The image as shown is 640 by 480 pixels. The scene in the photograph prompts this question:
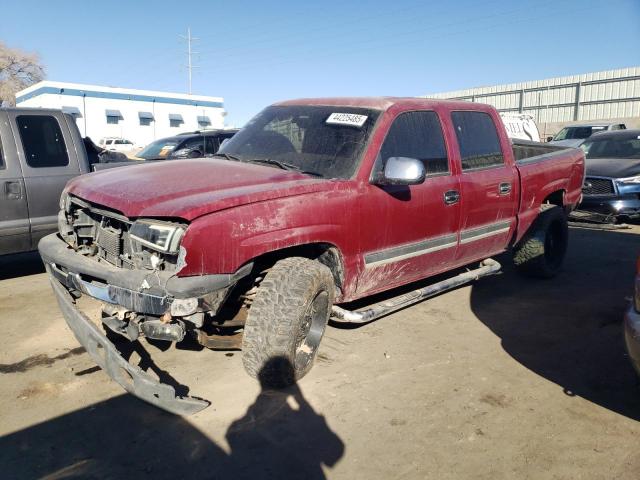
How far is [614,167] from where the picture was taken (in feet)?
31.1

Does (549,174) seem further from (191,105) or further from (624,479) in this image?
(191,105)

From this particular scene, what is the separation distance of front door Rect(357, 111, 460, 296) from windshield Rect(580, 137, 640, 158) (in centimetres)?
732

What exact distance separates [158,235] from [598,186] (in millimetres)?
8588

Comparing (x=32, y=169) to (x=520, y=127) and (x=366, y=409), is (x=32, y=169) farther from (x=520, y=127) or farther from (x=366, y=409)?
(x=520, y=127)

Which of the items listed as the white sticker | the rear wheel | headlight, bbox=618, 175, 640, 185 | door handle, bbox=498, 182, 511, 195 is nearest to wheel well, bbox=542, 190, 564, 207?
the rear wheel

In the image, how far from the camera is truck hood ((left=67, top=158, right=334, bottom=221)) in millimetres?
2980

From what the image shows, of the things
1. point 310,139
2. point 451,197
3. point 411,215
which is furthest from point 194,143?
point 411,215

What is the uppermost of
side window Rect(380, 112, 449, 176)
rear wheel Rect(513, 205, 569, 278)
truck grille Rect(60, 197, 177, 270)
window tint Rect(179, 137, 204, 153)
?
side window Rect(380, 112, 449, 176)

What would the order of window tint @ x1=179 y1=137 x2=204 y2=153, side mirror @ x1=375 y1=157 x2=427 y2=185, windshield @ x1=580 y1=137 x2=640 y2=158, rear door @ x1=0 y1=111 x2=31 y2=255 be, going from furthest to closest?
windshield @ x1=580 y1=137 x2=640 y2=158, window tint @ x1=179 y1=137 x2=204 y2=153, rear door @ x1=0 y1=111 x2=31 y2=255, side mirror @ x1=375 y1=157 x2=427 y2=185

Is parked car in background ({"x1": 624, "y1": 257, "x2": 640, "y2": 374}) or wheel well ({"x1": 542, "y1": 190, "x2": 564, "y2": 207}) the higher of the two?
wheel well ({"x1": 542, "y1": 190, "x2": 564, "y2": 207})

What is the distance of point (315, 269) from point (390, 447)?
1153mm

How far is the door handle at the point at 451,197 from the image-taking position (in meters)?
4.35

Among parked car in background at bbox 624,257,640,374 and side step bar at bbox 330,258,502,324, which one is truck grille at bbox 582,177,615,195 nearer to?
side step bar at bbox 330,258,502,324

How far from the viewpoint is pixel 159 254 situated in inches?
118
